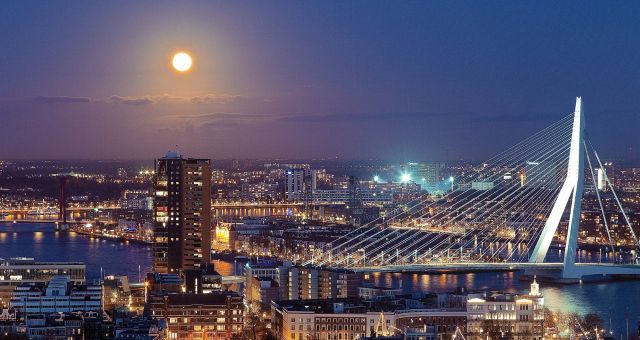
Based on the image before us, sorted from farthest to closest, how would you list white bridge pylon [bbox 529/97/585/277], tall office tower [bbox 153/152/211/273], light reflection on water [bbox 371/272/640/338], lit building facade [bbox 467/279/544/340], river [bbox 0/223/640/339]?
white bridge pylon [bbox 529/97/585/277], tall office tower [bbox 153/152/211/273], river [bbox 0/223/640/339], light reflection on water [bbox 371/272/640/338], lit building facade [bbox 467/279/544/340]

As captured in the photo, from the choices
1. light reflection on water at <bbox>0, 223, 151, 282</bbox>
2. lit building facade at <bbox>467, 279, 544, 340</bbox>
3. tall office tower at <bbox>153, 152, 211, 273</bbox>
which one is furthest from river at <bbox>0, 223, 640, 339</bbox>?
lit building facade at <bbox>467, 279, 544, 340</bbox>

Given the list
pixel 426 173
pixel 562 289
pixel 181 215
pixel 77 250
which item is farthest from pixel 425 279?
pixel 426 173

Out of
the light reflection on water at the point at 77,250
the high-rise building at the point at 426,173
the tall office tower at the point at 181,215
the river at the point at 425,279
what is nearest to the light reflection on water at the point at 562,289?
the river at the point at 425,279

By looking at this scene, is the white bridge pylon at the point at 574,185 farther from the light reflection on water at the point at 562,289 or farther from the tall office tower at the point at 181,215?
the tall office tower at the point at 181,215

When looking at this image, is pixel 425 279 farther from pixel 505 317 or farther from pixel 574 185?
pixel 505 317

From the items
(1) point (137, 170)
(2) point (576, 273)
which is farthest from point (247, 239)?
(1) point (137, 170)

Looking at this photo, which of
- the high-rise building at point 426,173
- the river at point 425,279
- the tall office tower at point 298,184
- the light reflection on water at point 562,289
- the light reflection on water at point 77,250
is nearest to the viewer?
the light reflection on water at point 562,289

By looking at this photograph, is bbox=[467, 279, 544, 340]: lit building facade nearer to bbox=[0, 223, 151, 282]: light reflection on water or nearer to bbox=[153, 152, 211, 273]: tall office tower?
bbox=[153, 152, 211, 273]: tall office tower
